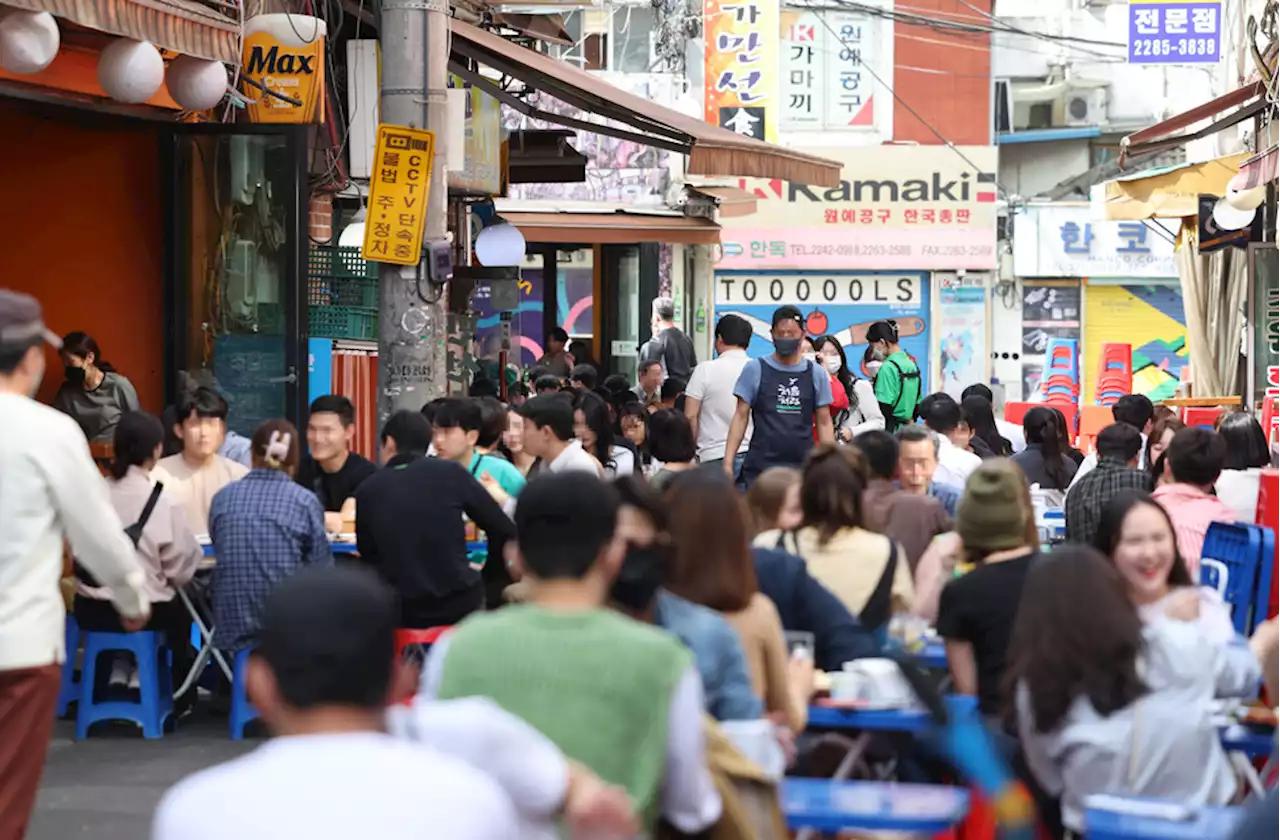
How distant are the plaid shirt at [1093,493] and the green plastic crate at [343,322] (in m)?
6.13

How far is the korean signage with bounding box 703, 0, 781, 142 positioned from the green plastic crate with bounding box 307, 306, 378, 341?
15.5m

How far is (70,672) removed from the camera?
392 inches

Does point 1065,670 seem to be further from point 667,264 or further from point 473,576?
point 667,264

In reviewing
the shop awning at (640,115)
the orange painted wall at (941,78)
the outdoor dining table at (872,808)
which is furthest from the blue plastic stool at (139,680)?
the orange painted wall at (941,78)

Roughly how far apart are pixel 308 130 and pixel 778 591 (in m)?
6.74

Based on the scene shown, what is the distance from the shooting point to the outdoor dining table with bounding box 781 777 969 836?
4824 mm

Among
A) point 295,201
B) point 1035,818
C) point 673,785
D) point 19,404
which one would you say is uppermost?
point 295,201

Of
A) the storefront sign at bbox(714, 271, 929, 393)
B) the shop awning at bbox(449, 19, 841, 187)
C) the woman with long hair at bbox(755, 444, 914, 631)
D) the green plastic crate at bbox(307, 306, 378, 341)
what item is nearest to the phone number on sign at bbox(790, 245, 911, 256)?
the storefront sign at bbox(714, 271, 929, 393)

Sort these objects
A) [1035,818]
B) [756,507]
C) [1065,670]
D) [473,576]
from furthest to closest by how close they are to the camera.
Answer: [473,576], [756,507], [1035,818], [1065,670]

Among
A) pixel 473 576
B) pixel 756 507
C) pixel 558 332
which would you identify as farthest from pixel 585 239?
pixel 756 507

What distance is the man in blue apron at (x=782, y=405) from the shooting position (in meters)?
11.9

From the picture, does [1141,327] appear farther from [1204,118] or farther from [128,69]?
[128,69]

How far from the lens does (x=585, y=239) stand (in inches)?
909

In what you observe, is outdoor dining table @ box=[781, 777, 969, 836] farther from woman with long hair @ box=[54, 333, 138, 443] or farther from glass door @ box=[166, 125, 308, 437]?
woman with long hair @ box=[54, 333, 138, 443]
